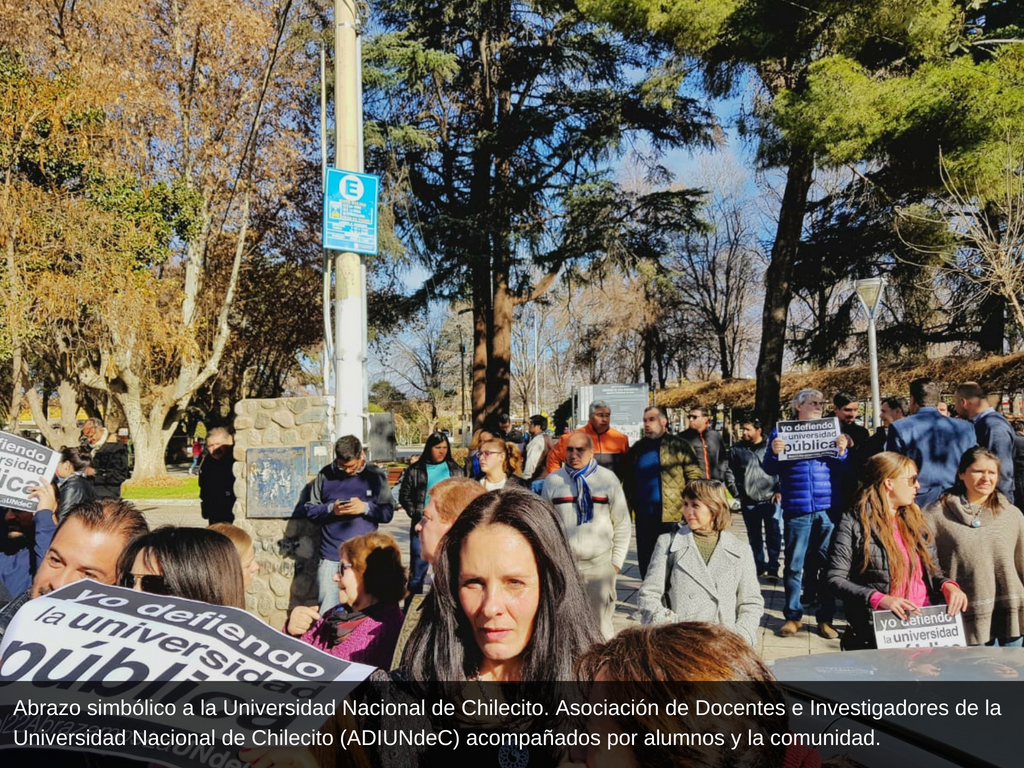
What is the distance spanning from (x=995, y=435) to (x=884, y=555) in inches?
120

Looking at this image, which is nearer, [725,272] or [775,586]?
[775,586]

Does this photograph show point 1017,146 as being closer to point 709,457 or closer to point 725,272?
point 709,457

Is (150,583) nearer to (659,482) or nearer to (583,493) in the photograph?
(583,493)

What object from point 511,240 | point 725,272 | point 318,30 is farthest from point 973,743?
point 725,272

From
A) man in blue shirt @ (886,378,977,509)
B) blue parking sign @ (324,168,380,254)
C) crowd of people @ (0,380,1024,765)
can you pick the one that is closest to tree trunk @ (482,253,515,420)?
crowd of people @ (0,380,1024,765)

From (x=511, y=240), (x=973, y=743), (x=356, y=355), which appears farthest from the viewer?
(x=511, y=240)

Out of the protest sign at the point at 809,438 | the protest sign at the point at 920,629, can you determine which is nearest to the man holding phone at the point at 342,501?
the protest sign at the point at 809,438

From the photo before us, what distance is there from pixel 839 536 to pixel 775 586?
4.94 m

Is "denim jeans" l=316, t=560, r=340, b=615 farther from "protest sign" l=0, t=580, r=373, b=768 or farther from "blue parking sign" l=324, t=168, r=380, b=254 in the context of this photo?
"protest sign" l=0, t=580, r=373, b=768

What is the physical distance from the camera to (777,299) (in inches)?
642

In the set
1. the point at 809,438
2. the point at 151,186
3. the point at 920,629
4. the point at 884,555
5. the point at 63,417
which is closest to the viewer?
the point at 920,629

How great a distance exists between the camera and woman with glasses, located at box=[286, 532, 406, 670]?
3.00 metres

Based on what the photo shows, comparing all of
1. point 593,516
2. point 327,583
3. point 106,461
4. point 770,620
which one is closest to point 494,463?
point 593,516

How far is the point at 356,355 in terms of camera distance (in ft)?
23.6
